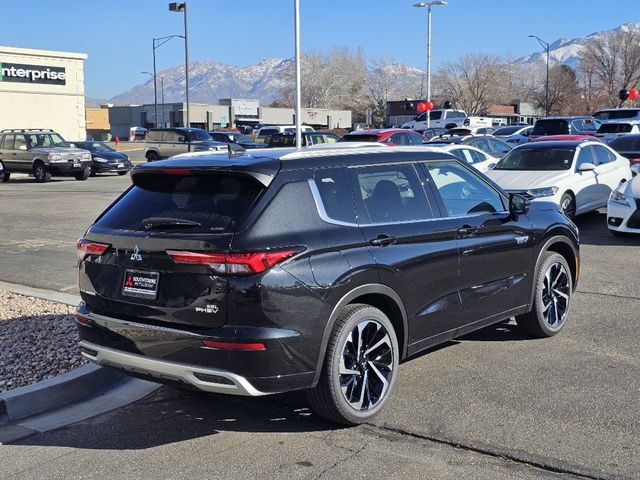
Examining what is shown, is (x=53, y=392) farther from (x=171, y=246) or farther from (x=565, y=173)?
(x=565, y=173)

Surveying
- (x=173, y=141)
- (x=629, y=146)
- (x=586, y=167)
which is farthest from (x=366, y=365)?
(x=173, y=141)

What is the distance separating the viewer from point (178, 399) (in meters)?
5.50

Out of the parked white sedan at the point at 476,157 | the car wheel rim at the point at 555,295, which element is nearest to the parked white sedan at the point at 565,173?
the parked white sedan at the point at 476,157

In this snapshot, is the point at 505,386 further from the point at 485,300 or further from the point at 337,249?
the point at 337,249

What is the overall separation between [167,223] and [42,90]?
3807cm

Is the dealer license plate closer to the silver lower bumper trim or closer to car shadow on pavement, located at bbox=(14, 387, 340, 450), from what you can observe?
the silver lower bumper trim

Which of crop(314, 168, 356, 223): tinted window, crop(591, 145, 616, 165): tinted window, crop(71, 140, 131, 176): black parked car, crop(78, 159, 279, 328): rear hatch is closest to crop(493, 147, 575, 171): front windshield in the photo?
crop(591, 145, 616, 165): tinted window

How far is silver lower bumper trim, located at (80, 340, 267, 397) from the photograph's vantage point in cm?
428

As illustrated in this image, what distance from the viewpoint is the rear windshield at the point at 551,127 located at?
90.1 ft

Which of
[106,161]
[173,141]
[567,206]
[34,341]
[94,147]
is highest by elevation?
[173,141]

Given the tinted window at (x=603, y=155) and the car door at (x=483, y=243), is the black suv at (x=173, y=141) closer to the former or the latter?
the tinted window at (x=603, y=155)

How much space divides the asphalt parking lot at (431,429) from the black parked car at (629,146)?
12.1 meters

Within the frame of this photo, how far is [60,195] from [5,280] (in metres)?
12.9

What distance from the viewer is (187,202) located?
4.67m
